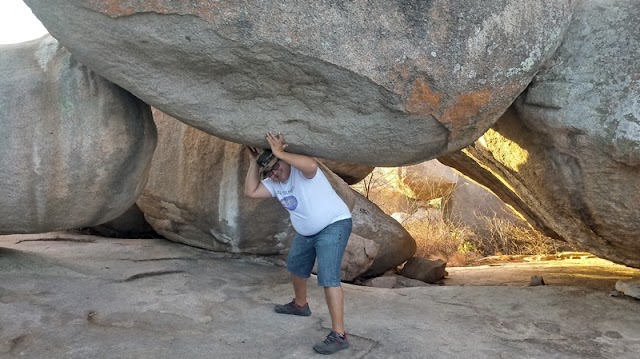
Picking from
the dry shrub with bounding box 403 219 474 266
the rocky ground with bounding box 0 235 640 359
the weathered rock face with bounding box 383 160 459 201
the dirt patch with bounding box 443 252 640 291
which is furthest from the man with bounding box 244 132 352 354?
the weathered rock face with bounding box 383 160 459 201

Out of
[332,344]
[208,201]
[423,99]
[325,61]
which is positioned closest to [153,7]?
[325,61]

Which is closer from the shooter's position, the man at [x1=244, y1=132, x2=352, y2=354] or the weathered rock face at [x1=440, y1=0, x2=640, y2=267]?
the man at [x1=244, y1=132, x2=352, y2=354]

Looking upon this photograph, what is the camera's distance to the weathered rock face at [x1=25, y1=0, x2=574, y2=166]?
8.16ft

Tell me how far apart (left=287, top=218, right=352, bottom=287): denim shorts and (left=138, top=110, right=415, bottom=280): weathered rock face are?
1.08 m

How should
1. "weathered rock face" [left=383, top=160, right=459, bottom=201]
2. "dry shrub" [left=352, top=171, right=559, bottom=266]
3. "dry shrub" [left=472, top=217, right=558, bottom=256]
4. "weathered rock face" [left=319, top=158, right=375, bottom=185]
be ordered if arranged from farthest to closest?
"weathered rock face" [left=383, top=160, right=459, bottom=201]
"dry shrub" [left=472, top=217, right=558, bottom=256]
"dry shrub" [left=352, top=171, right=559, bottom=266]
"weathered rock face" [left=319, top=158, right=375, bottom=185]

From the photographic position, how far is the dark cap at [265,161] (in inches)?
115

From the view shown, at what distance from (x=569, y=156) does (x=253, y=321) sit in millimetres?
1588

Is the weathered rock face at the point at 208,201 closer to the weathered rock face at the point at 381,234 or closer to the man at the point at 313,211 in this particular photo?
the weathered rock face at the point at 381,234

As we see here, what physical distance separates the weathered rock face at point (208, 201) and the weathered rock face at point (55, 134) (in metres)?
0.84

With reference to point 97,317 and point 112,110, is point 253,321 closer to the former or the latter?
point 97,317

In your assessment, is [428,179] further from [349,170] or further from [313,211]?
[313,211]

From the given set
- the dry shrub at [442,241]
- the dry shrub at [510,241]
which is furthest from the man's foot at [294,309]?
the dry shrub at [510,241]

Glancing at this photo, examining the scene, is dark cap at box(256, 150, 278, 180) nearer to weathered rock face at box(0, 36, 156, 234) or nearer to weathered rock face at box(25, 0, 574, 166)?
weathered rock face at box(25, 0, 574, 166)

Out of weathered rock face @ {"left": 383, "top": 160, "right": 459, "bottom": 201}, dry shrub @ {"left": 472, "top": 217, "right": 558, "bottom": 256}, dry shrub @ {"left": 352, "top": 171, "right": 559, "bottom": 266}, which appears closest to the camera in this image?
dry shrub @ {"left": 352, "top": 171, "right": 559, "bottom": 266}
